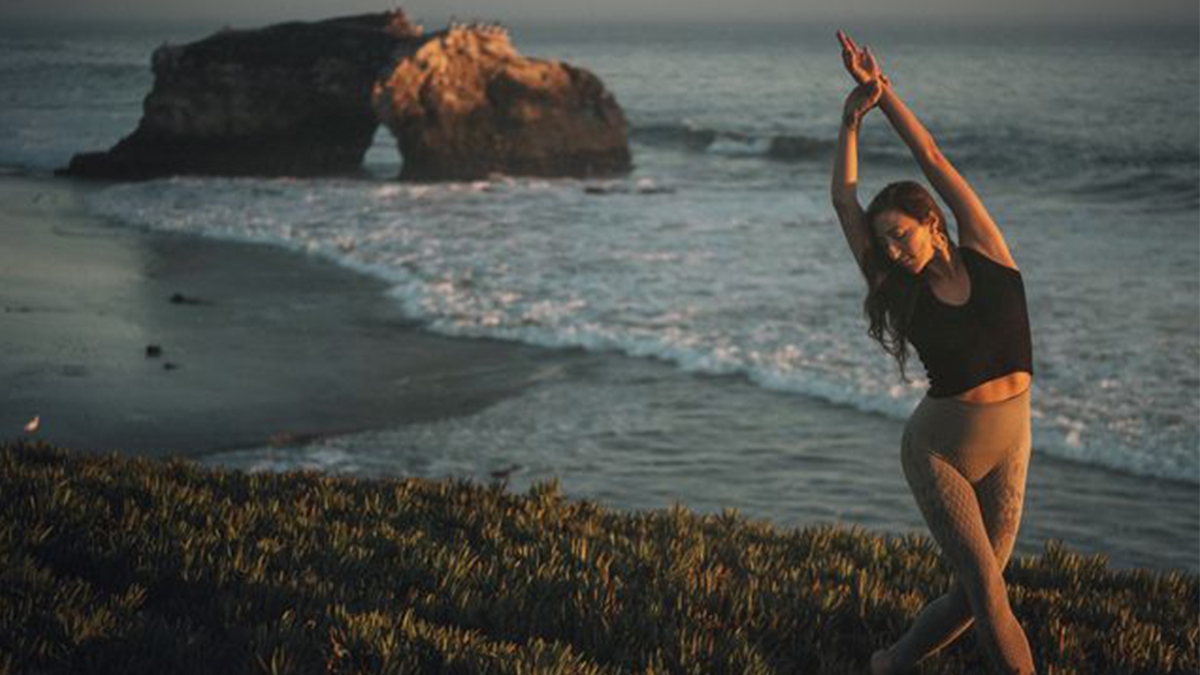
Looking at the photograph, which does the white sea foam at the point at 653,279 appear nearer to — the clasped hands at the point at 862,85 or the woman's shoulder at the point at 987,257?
the woman's shoulder at the point at 987,257

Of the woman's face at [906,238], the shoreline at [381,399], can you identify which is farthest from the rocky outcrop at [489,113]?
the woman's face at [906,238]

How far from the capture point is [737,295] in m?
22.0

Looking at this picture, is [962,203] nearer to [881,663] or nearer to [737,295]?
[881,663]

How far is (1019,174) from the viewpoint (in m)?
42.4

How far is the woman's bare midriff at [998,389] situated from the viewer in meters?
5.59

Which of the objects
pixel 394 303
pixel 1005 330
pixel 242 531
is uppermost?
pixel 1005 330

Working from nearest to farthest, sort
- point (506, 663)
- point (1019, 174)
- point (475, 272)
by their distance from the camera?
point (506, 663) < point (475, 272) < point (1019, 174)


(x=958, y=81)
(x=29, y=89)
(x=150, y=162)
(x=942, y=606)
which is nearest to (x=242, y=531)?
(x=942, y=606)

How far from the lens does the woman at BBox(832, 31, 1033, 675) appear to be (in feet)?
18.4

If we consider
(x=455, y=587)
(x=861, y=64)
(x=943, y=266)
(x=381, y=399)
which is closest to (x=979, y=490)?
(x=943, y=266)

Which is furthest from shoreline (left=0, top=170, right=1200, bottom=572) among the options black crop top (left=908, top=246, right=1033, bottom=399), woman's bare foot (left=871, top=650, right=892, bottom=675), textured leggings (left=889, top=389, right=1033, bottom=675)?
black crop top (left=908, top=246, right=1033, bottom=399)

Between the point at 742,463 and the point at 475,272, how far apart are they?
1115cm

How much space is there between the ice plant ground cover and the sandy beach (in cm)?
513

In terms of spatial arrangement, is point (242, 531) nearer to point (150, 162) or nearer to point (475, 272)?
point (475, 272)
